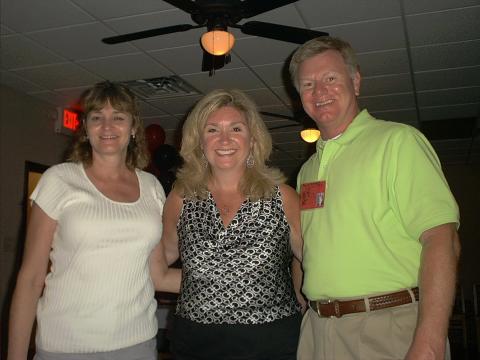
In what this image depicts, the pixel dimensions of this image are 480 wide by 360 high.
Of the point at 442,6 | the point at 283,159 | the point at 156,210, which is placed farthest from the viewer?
the point at 283,159

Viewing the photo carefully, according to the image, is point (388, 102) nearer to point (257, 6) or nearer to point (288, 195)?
point (257, 6)

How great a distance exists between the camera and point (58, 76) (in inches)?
217

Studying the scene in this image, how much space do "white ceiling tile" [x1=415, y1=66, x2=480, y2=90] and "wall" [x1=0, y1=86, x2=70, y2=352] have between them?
4.80 m

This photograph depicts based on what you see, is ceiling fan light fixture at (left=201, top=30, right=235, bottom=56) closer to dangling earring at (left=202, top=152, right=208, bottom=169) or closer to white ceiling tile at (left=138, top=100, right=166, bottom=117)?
dangling earring at (left=202, top=152, right=208, bottom=169)

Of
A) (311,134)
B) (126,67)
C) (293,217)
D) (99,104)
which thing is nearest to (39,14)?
(126,67)

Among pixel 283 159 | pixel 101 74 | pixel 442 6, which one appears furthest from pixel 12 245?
pixel 283 159

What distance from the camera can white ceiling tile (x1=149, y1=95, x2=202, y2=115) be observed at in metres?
6.47

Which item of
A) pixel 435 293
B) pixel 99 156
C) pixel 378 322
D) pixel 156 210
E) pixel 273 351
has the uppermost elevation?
pixel 99 156

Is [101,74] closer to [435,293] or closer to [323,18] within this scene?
[323,18]

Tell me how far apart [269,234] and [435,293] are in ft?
2.30

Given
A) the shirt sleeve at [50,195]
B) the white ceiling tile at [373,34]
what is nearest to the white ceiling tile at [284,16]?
the white ceiling tile at [373,34]

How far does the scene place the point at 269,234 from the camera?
1.91 metres

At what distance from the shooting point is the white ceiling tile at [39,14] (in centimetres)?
385

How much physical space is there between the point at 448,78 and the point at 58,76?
14.9 feet
